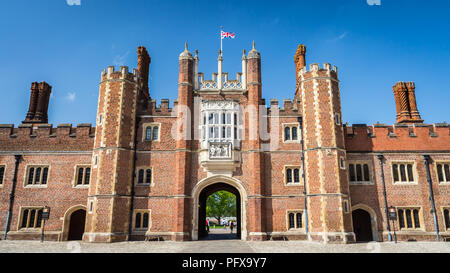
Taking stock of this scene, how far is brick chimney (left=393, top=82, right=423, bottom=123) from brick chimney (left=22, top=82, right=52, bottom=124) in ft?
101

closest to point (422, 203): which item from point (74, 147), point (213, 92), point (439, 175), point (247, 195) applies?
point (439, 175)

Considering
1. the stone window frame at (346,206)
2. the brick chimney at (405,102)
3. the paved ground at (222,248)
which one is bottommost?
the paved ground at (222,248)

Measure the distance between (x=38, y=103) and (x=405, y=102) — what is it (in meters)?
31.7

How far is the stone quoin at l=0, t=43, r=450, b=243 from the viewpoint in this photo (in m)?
20.5

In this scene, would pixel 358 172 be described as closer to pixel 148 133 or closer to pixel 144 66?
pixel 148 133

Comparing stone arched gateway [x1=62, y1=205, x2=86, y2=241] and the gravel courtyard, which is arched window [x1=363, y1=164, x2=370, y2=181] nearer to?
the gravel courtyard

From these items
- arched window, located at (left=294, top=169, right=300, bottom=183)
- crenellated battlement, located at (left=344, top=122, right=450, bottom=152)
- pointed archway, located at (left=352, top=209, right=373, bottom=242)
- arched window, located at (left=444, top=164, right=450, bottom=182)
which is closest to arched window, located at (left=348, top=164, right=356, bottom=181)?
crenellated battlement, located at (left=344, top=122, right=450, bottom=152)

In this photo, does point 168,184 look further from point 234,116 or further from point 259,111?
point 259,111

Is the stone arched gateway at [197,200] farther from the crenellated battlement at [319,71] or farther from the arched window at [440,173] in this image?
the arched window at [440,173]

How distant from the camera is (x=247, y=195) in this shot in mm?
21141

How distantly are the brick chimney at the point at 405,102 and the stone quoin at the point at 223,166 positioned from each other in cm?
309

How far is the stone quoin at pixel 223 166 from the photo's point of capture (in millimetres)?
20531

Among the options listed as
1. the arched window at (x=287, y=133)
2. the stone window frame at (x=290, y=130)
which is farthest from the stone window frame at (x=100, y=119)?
the arched window at (x=287, y=133)

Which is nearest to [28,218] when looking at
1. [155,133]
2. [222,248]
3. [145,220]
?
[145,220]
